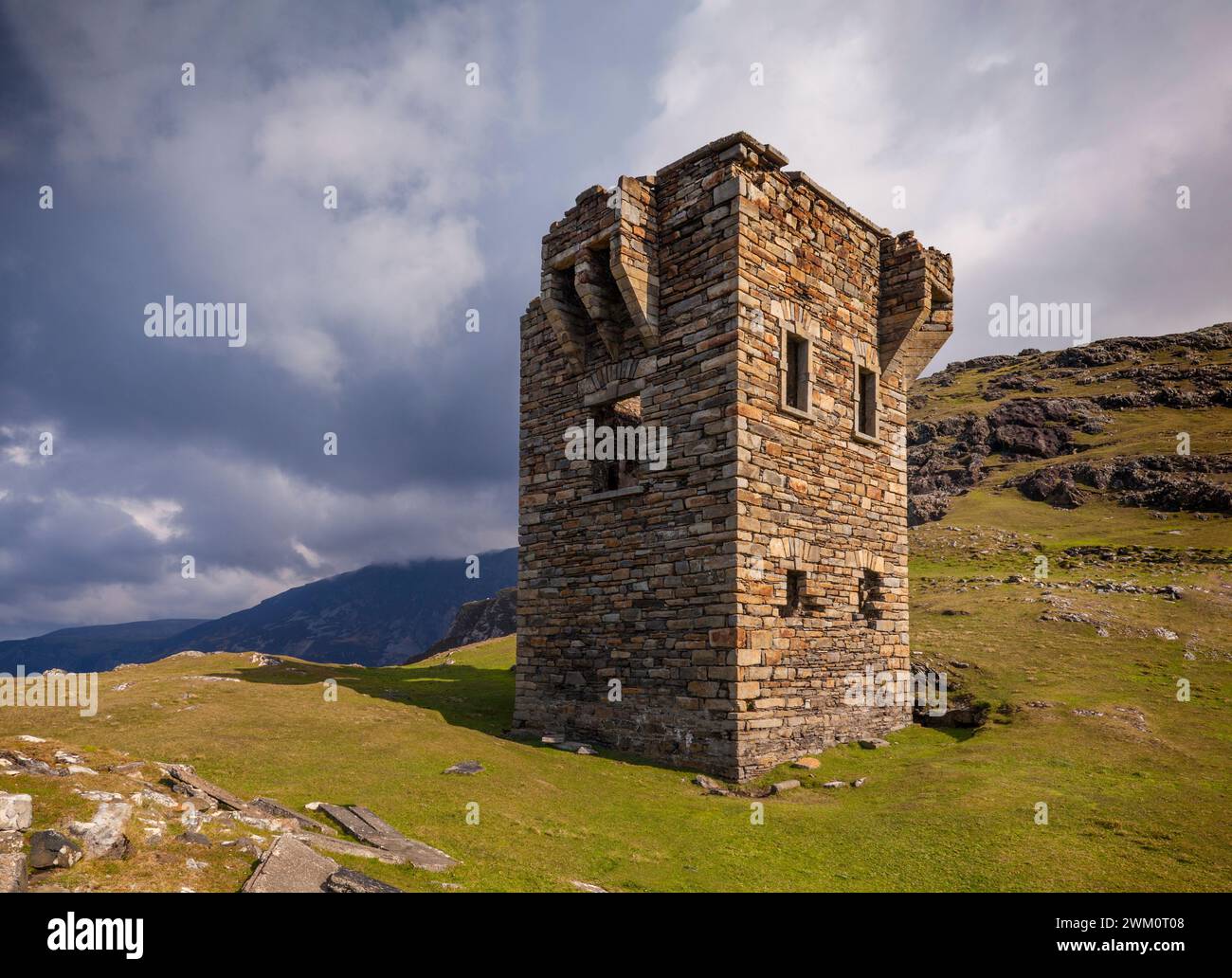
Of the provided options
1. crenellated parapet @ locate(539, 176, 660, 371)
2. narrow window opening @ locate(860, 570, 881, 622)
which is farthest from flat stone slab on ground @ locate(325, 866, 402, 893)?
narrow window opening @ locate(860, 570, 881, 622)

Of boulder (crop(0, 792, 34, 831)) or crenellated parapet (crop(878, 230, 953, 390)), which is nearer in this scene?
boulder (crop(0, 792, 34, 831))

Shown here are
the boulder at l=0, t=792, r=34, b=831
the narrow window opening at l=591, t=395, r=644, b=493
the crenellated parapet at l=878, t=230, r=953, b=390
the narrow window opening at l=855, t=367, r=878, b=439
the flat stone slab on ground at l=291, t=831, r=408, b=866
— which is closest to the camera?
the boulder at l=0, t=792, r=34, b=831

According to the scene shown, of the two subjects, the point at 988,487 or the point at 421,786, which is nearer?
the point at 421,786

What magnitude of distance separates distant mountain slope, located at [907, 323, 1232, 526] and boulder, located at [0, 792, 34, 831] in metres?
59.0

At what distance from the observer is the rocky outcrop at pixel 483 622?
48.7 m

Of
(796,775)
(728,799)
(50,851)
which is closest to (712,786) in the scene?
(728,799)

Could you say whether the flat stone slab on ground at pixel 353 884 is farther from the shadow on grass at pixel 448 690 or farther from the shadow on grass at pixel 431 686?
the shadow on grass at pixel 431 686

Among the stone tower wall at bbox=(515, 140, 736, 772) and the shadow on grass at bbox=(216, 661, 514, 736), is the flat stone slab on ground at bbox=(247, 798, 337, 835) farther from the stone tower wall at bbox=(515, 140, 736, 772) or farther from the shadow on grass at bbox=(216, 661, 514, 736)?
the shadow on grass at bbox=(216, 661, 514, 736)

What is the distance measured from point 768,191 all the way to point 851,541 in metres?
7.53

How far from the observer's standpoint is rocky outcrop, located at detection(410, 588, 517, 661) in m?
48.7

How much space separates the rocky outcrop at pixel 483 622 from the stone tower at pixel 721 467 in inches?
1287
